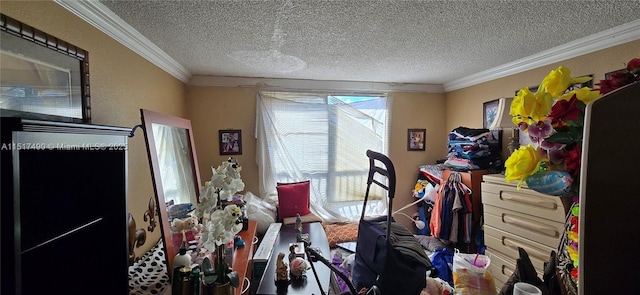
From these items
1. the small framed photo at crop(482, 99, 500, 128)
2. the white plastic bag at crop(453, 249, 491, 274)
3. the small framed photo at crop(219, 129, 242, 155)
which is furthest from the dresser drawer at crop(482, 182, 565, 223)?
the small framed photo at crop(219, 129, 242, 155)

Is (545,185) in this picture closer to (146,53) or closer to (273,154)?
(146,53)

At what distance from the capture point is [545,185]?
1.99ft

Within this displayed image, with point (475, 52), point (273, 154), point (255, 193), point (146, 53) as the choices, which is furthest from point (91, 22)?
point (475, 52)

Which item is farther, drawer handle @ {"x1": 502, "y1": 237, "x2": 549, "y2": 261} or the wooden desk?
drawer handle @ {"x1": 502, "y1": 237, "x2": 549, "y2": 261}

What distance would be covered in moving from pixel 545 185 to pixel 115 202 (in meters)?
1.38

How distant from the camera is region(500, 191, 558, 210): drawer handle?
1.71 metres

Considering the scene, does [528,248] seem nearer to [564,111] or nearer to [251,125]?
[564,111]

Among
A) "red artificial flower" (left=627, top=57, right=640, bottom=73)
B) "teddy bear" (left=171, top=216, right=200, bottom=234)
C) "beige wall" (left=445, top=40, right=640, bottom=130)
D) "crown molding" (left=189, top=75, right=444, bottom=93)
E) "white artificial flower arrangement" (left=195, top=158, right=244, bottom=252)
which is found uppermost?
"crown molding" (left=189, top=75, right=444, bottom=93)

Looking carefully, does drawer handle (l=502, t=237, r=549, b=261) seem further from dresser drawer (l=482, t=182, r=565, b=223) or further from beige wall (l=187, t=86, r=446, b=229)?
beige wall (l=187, t=86, r=446, b=229)

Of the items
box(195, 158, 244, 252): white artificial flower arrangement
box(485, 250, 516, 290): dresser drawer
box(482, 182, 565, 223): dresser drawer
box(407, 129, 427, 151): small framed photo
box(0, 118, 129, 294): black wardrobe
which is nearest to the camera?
box(0, 118, 129, 294): black wardrobe

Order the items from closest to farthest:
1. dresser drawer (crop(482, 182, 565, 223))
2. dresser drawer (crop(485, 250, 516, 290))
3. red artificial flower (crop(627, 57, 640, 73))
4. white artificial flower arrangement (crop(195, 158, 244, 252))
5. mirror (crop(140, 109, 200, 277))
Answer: red artificial flower (crop(627, 57, 640, 73)) → white artificial flower arrangement (crop(195, 158, 244, 252)) → mirror (crop(140, 109, 200, 277)) → dresser drawer (crop(482, 182, 565, 223)) → dresser drawer (crop(485, 250, 516, 290))

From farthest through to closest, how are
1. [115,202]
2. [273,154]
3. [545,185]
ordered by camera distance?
[273,154] → [115,202] → [545,185]

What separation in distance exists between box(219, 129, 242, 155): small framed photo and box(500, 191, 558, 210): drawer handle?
280cm

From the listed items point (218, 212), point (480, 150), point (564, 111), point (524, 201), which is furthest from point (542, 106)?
point (480, 150)
